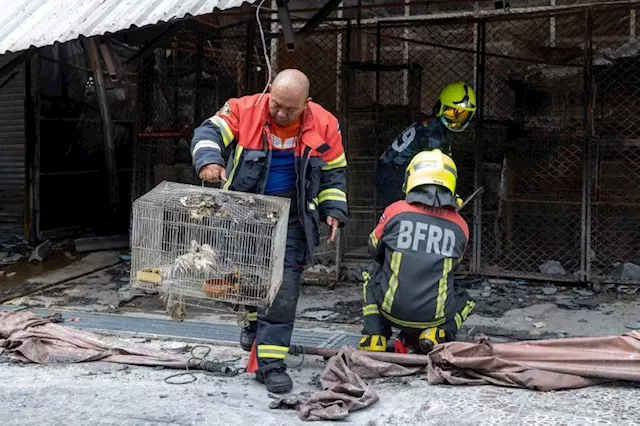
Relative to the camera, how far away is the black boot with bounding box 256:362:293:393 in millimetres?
4355

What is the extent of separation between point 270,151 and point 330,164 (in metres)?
0.41

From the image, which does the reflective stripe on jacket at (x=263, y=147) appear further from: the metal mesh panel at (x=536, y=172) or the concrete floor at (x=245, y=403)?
the metal mesh panel at (x=536, y=172)

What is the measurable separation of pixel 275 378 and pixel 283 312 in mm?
415

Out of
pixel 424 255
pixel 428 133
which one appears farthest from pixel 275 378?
pixel 428 133

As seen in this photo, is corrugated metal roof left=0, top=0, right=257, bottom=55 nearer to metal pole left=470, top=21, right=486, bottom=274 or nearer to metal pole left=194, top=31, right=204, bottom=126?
metal pole left=194, top=31, right=204, bottom=126

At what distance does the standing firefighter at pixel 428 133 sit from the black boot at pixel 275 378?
8.94 feet

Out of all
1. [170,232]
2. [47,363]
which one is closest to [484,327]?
[170,232]

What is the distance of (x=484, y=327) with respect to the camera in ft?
19.9

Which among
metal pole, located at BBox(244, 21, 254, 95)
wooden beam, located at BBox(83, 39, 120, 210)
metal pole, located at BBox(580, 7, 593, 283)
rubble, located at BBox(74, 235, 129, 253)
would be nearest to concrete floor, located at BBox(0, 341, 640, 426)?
metal pole, located at BBox(580, 7, 593, 283)

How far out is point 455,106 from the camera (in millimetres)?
6379

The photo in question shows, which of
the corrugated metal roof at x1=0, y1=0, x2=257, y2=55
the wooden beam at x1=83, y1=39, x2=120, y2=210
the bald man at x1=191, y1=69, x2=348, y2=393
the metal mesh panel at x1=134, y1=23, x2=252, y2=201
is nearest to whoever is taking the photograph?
the bald man at x1=191, y1=69, x2=348, y2=393

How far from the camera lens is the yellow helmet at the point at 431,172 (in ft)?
15.4

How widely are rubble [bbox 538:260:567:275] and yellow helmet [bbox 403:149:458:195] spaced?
3563mm

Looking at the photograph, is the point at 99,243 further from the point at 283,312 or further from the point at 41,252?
the point at 283,312
